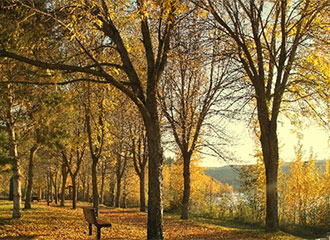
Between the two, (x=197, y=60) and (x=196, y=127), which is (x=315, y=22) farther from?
(x=196, y=127)

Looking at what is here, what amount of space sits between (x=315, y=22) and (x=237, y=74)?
3783 millimetres

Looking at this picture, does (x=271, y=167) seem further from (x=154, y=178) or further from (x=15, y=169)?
(x=15, y=169)

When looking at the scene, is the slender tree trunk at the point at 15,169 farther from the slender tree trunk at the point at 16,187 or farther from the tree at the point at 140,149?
the tree at the point at 140,149

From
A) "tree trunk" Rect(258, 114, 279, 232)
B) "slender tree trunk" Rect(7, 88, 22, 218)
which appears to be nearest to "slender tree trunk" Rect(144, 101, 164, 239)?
"tree trunk" Rect(258, 114, 279, 232)

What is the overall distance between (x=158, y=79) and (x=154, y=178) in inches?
104

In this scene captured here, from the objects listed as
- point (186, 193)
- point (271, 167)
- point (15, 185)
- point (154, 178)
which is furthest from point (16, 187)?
point (271, 167)

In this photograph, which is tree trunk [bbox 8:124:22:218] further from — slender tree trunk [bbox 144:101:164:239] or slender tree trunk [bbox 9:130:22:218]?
slender tree trunk [bbox 144:101:164:239]

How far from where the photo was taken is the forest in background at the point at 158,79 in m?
7.17

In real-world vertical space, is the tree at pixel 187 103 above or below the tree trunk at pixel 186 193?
above

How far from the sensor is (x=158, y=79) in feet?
27.7

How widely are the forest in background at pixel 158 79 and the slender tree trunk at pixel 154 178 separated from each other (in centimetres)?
2

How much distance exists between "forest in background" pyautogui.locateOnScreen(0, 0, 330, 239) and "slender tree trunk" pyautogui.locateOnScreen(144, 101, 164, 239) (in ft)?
0.08

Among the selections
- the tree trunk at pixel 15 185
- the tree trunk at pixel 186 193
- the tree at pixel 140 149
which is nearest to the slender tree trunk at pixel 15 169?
the tree trunk at pixel 15 185

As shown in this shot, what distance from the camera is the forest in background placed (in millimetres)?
7172
